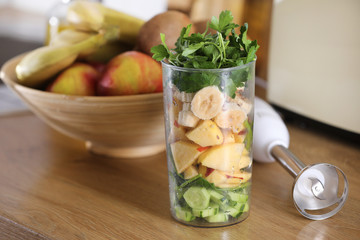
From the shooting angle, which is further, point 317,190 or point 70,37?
point 70,37

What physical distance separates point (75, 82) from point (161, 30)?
14 centimetres

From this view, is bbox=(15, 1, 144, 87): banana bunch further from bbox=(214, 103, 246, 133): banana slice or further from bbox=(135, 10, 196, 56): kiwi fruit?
bbox=(214, 103, 246, 133): banana slice

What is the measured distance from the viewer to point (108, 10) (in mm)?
744

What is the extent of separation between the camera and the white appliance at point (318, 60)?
25.6 inches

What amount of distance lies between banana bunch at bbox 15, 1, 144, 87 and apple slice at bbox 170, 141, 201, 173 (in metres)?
0.25

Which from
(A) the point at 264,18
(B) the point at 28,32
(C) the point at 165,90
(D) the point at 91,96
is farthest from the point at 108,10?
(B) the point at 28,32

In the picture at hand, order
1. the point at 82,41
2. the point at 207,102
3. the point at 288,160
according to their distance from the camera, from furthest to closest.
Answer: the point at 82,41 → the point at 288,160 → the point at 207,102

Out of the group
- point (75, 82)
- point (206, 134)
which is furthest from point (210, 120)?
point (75, 82)

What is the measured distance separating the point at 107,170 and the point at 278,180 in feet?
0.77

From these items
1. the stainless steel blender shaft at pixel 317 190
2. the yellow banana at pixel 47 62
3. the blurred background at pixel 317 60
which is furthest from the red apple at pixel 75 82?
the stainless steel blender shaft at pixel 317 190

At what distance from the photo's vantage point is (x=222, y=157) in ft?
1.54

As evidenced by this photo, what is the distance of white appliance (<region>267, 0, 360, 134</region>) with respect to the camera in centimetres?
65

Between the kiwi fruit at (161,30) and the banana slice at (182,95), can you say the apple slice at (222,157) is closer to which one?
the banana slice at (182,95)

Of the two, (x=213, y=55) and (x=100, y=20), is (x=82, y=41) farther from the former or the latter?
(x=213, y=55)
